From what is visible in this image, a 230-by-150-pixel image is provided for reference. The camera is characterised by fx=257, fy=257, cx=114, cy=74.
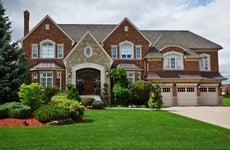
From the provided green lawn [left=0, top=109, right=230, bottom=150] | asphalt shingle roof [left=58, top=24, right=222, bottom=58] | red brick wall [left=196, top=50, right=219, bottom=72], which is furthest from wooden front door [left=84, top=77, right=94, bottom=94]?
green lawn [left=0, top=109, right=230, bottom=150]

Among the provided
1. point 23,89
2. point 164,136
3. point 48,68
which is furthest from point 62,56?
point 164,136

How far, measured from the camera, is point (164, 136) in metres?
10.3

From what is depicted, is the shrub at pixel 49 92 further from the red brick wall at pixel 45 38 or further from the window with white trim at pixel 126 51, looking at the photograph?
the window with white trim at pixel 126 51

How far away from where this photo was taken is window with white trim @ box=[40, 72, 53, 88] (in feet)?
95.1

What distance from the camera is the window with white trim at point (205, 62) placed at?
1358 inches

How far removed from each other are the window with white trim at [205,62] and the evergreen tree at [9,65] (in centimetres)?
2337

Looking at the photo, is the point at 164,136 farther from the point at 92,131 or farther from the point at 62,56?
the point at 62,56

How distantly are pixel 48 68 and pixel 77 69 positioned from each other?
323 centimetres

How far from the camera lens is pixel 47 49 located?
31.2m

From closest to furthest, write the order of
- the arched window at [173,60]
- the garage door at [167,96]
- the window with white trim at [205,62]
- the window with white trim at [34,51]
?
the window with white trim at [34,51] → the garage door at [167,96] → the arched window at [173,60] → the window with white trim at [205,62]

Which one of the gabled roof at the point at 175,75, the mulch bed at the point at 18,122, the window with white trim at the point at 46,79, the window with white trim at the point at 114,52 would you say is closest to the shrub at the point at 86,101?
the window with white trim at the point at 46,79

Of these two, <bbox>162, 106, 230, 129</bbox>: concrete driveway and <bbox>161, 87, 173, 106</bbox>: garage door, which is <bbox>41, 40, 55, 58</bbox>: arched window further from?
<bbox>162, 106, 230, 129</bbox>: concrete driveway

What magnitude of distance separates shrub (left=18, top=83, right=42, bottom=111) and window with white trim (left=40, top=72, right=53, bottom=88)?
12.1 meters

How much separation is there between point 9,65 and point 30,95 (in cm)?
440
